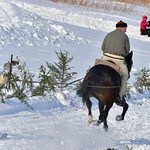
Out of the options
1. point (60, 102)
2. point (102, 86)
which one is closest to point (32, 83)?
point (60, 102)

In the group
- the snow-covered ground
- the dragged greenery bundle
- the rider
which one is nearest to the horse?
the rider

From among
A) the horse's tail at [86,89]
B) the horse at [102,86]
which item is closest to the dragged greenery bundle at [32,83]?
the horse's tail at [86,89]

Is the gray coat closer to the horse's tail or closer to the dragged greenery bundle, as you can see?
the horse's tail

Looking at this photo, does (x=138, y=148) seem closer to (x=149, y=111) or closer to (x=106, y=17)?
(x=149, y=111)

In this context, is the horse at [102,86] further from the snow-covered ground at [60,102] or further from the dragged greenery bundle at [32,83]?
the dragged greenery bundle at [32,83]

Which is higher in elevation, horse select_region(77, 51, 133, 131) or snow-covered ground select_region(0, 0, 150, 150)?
horse select_region(77, 51, 133, 131)

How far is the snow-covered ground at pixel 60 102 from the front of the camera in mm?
8133

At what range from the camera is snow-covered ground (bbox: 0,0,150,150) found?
8.13 m

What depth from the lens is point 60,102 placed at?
36.4ft

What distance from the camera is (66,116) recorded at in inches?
399

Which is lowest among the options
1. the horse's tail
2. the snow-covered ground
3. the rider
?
the snow-covered ground

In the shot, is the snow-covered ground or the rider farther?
the rider

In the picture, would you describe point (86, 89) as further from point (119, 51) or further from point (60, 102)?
point (60, 102)

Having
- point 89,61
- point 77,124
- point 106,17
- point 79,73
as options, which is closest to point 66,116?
point 77,124
